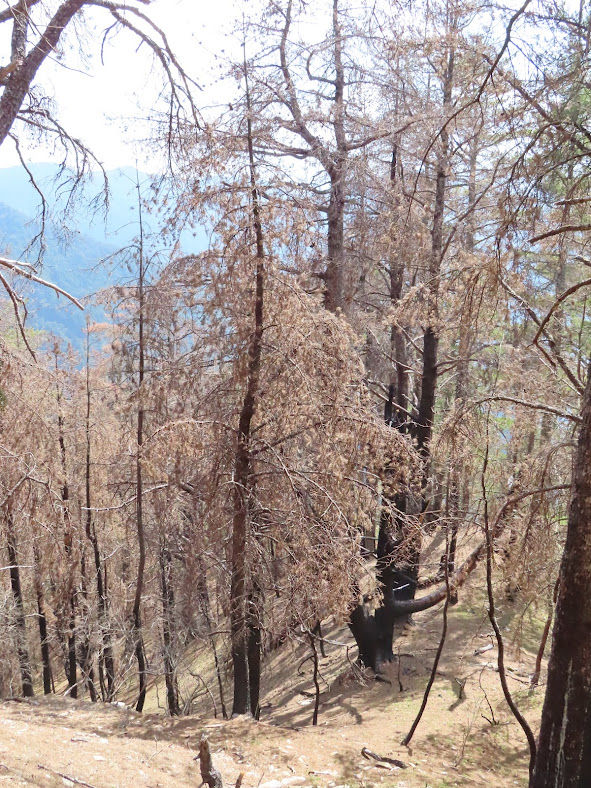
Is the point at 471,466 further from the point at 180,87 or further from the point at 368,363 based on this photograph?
the point at 368,363

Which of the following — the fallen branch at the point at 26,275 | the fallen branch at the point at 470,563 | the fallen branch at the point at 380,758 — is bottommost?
the fallen branch at the point at 380,758

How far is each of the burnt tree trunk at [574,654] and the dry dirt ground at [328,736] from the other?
1893 mm

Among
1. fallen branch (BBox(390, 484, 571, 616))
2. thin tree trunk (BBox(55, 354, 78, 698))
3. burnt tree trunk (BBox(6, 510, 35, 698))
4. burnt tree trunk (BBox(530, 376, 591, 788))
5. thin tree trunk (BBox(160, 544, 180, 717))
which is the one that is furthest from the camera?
burnt tree trunk (BBox(6, 510, 35, 698))

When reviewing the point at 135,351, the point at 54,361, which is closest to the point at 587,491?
the point at 135,351

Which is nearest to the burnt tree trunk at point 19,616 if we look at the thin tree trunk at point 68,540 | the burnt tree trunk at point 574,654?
the thin tree trunk at point 68,540

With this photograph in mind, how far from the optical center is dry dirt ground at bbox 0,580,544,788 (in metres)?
5.35

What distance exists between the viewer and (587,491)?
4742 mm

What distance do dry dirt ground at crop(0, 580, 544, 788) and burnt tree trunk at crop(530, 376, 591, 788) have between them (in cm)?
189

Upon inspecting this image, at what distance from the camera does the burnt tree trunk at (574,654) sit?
4703mm

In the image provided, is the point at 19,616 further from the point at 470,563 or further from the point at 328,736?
the point at 470,563

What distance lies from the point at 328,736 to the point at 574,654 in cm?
393

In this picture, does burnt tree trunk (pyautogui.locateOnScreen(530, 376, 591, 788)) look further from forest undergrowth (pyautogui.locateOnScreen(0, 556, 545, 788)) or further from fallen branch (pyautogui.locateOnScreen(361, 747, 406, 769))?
fallen branch (pyautogui.locateOnScreen(361, 747, 406, 769))

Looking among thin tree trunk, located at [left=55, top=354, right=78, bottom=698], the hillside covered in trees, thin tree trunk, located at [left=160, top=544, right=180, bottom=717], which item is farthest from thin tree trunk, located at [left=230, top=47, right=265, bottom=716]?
thin tree trunk, located at [left=160, top=544, right=180, bottom=717]

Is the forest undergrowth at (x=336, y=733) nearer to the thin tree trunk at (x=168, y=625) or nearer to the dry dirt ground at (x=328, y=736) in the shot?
the dry dirt ground at (x=328, y=736)
